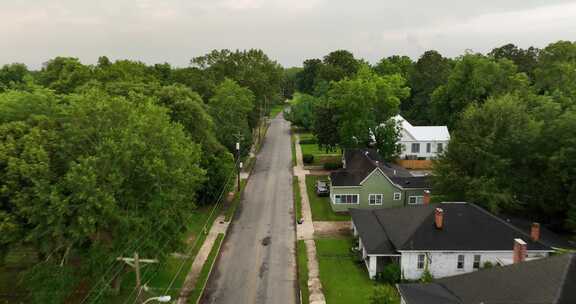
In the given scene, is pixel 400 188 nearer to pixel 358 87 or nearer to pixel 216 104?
pixel 358 87

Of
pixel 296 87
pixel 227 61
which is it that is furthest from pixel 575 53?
pixel 296 87

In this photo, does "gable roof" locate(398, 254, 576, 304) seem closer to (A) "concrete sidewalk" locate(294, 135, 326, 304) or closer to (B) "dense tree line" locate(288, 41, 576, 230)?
(A) "concrete sidewalk" locate(294, 135, 326, 304)

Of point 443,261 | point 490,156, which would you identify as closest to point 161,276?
point 443,261

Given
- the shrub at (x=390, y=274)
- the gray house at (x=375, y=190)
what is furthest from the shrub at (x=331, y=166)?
the shrub at (x=390, y=274)

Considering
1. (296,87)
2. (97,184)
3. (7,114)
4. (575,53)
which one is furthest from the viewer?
(296,87)

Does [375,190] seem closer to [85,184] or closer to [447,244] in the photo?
[447,244]

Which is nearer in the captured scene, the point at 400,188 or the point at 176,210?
the point at 176,210
